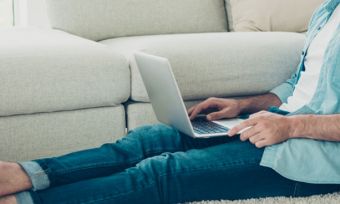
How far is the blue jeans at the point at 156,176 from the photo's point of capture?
42.0 inches

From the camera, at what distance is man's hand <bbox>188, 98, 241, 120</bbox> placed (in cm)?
144

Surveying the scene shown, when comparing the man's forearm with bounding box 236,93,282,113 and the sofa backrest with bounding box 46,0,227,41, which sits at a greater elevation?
the sofa backrest with bounding box 46,0,227,41

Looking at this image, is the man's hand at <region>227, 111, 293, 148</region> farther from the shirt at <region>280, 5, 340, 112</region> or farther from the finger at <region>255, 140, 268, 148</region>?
the shirt at <region>280, 5, 340, 112</region>

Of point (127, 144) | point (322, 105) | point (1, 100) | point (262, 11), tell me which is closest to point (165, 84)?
point (127, 144)

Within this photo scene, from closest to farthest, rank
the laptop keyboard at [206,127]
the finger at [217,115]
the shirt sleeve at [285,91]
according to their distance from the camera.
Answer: the laptop keyboard at [206,127] → the finger at [217,115] → the shirt sleeve at [285,91]

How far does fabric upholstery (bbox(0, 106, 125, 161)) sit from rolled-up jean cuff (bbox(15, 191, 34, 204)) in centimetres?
47

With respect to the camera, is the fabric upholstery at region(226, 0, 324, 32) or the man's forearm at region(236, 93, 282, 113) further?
the fabric upholstery at region(226, 0, 324, 32)

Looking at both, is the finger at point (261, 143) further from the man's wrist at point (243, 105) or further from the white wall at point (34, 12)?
the white wall at point (34, 12)

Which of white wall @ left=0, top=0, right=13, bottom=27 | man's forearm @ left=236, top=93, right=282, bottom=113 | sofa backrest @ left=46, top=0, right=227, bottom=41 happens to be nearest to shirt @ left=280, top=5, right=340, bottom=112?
man's forearm @ left=236, top=93, right=282, bottom=113

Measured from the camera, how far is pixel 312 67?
1.36 m

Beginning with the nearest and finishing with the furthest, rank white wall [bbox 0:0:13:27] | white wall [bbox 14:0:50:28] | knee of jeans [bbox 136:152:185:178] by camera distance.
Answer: knee of jeans [bbox 136:152:185:178] < white wall [bbox 14:0:50:28] < white wall [bbox 0:0:13:27]

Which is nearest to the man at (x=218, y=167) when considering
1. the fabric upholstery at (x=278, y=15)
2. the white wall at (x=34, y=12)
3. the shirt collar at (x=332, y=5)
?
the shirt collar at (x=332, y=5)

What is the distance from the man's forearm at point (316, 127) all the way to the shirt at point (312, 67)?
16 cm

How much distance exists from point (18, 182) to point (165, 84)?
41cm
